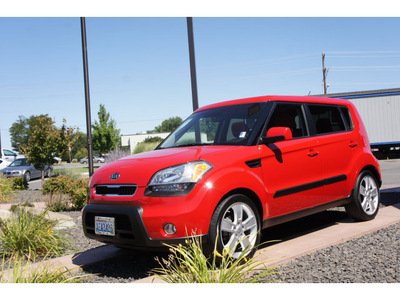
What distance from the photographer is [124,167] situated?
4.12 m

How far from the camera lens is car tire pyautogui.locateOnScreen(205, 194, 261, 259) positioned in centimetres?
371

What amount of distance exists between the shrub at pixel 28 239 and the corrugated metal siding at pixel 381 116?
21.4m

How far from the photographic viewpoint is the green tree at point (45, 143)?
15797mm

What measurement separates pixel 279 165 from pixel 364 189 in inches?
78.7

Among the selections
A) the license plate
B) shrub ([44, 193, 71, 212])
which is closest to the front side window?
the license plate

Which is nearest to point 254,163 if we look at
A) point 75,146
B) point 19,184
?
point 19,184

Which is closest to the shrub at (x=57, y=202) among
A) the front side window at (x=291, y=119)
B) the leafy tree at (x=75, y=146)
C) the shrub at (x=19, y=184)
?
the front side window at (x=291, y=119)

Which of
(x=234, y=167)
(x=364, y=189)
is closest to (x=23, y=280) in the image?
(x=234, y=167)

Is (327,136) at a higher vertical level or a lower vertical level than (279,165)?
higher

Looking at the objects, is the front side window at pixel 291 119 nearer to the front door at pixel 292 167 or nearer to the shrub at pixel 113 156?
the front door at pixel 292 167

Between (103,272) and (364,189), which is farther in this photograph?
(364,189)

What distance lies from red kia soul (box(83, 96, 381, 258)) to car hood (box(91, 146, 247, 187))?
0.4 inches

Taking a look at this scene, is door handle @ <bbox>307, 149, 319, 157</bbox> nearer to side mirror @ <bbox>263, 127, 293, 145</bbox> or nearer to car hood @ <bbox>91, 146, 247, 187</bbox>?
side mirror @ <bbox>263, 127, 293, 145</bbox>

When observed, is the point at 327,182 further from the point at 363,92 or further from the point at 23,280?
the point at 363,92
